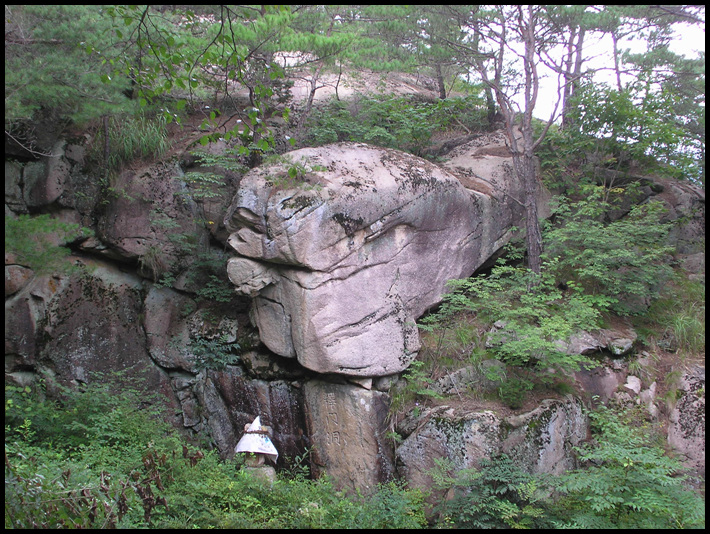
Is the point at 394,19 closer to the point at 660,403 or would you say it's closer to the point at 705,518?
the point at 660,403

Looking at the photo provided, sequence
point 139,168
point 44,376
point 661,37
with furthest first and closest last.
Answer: point 661,37
point 139,168
point 44,376

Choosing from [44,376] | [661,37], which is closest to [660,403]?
[661,37]

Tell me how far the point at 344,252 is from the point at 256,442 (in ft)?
9.31

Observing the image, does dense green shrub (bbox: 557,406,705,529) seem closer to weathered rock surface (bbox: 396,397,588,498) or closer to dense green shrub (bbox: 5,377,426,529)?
weathered rock surface (bbox: 396,397,588,498)

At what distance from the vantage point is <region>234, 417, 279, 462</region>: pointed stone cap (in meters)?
5.95

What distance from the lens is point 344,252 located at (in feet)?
23.3

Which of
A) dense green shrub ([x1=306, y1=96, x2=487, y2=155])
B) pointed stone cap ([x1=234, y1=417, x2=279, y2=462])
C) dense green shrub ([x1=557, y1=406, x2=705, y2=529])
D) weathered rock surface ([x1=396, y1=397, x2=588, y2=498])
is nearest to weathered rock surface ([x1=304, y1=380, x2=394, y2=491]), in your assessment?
weathered rock surface ([x1=396, y1=397, x2=588, y2=498])

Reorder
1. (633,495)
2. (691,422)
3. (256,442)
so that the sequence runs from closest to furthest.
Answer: (633,495) → (256,442) → (691,422)

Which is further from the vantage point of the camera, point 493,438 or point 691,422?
point 691,422

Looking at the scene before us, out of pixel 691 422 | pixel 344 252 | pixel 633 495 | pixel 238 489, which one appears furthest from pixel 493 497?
pixel 344 252

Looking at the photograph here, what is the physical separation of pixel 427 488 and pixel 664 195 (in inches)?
285

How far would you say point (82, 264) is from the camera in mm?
8438

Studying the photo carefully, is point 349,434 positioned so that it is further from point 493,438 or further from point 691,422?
point 691,422

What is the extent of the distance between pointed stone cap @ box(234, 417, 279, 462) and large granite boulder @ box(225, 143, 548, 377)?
1304 millimetres
